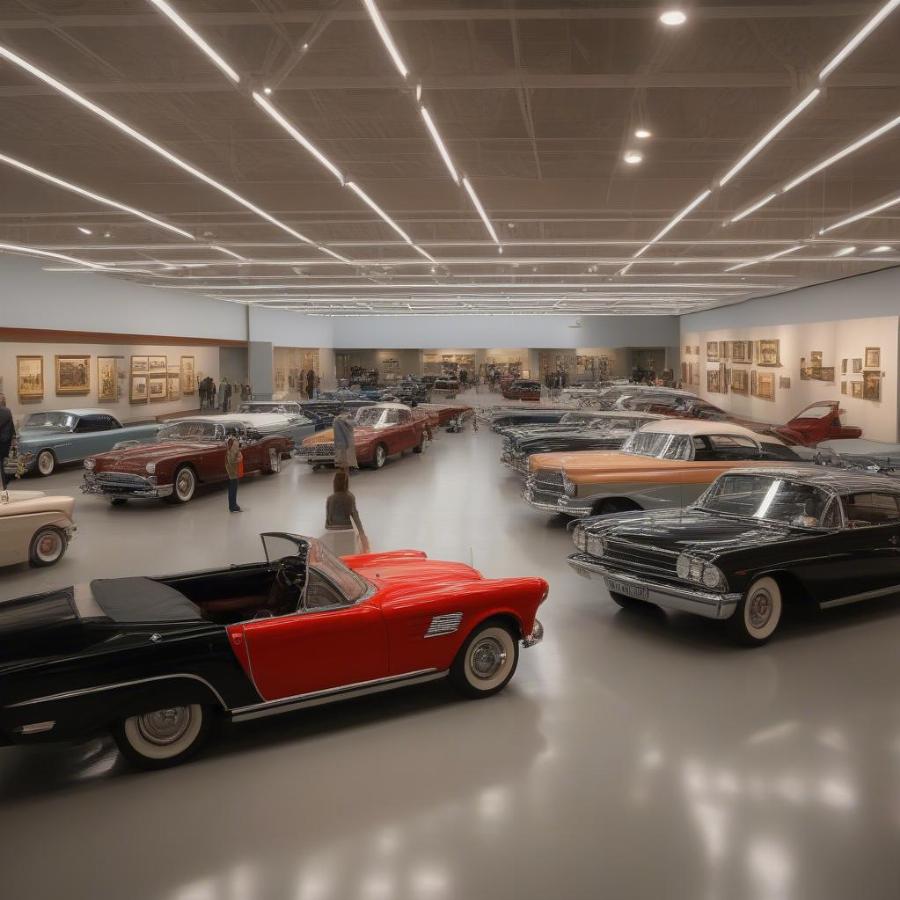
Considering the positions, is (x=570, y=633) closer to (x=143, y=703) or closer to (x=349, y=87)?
(x=143, y=703)

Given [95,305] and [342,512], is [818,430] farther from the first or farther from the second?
[95,305]

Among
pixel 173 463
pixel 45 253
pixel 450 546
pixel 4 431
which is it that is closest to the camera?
pixel 450 546

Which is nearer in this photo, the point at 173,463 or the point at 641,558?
the point at 641,558

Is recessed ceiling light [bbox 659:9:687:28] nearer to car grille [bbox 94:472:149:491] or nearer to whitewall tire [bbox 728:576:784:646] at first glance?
whitewall tire [bbox 728:576:784:646]

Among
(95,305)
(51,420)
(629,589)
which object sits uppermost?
(95,305)

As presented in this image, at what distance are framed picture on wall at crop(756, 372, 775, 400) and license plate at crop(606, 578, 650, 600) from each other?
2409cm

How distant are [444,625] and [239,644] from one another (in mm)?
1382

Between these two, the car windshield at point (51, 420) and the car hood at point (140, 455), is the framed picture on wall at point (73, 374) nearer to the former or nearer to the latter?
the car windshield at point (51, 420)

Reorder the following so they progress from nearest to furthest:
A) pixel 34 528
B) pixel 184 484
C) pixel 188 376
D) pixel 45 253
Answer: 1. pixel 34 528
2. pixel 184 484
3. pixel 45 253
4. pixel 188 376

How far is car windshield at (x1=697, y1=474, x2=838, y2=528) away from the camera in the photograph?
7.17 metres

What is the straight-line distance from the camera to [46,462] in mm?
17266

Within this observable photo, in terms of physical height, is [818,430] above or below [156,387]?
below

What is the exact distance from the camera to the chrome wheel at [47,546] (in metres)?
9.52

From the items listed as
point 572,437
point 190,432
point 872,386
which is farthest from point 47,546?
point 872,386
